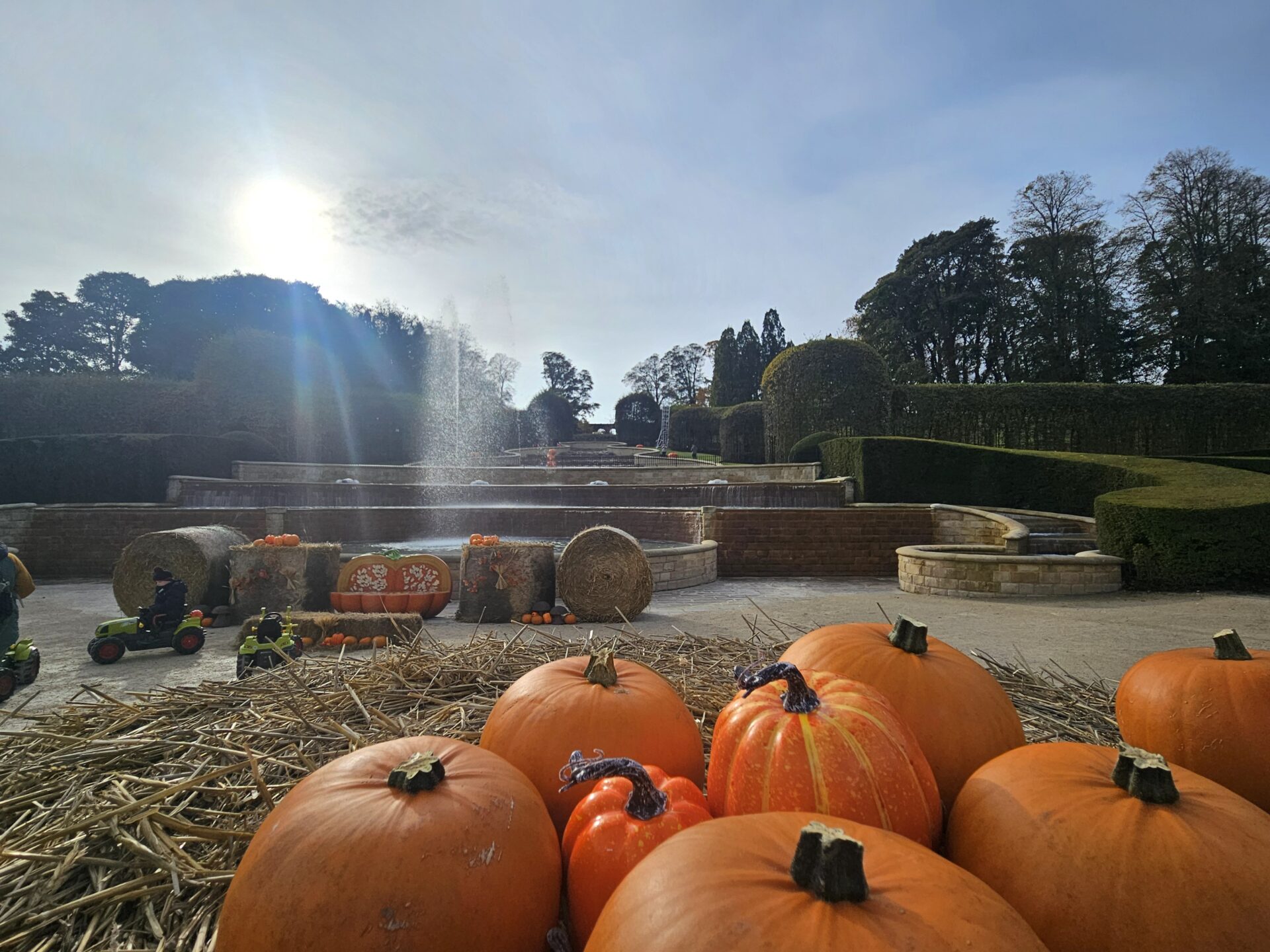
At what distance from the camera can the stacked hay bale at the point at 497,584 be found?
25.3 ft

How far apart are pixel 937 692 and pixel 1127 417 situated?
25.9 metres

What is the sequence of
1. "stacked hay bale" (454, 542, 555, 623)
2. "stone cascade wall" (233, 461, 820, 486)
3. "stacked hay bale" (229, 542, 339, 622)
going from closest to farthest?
"stacked hay bale" (229, 542, 339, 622) < "stacked hay bale" (454, 542, 555, 623) < "stone cascade wall" (233, 461, 820, 486)

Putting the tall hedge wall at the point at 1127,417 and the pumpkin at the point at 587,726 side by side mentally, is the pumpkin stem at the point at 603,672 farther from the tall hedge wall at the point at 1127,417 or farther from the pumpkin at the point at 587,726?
the tall hedge wall at the point at 1127,417

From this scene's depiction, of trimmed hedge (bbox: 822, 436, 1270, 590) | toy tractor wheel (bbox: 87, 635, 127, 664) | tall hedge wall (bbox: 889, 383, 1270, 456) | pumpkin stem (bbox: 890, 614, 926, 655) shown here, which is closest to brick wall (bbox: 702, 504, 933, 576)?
trimmed hedge (bbox: 822, 436, 1270, 590)

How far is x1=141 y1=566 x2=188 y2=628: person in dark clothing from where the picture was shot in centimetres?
628

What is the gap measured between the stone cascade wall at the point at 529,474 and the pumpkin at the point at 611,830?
19909 mm

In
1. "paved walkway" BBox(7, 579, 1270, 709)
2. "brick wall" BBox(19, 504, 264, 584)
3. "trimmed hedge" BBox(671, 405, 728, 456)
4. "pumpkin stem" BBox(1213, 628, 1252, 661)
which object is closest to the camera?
"pumpkin stem" BBox(1213, 628, 1252, 661)

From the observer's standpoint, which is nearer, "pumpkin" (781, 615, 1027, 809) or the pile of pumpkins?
the pile of pumpkins

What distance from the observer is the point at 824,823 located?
2.81 feet

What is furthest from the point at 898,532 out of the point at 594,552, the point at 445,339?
the point at 445,339

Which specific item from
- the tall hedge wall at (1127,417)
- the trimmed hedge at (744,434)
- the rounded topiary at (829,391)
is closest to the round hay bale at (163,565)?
the rounded topiary at (829,391)

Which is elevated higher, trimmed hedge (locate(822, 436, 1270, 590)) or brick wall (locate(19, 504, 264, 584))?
trimmed hedge (locate(822, 436, 1270, 590))

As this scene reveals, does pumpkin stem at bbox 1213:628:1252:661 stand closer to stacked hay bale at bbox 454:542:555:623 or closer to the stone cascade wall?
stacked hay bale at bbox 454:542:555:623

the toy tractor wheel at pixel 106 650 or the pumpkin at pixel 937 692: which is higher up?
the pumpkin at pixel 937 692
